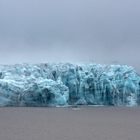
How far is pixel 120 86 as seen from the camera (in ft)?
342

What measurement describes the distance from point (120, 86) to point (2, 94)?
32215mm

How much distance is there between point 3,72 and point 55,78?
12.8m

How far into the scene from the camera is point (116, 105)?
103125mm

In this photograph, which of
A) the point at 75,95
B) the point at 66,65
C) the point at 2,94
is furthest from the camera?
the point at 66,65

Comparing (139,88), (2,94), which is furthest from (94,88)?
(2,94)

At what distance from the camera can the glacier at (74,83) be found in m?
87.5

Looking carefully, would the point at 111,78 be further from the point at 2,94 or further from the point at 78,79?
the point at 2,94

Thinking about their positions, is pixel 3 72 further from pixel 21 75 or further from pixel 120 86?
pixel 120 86

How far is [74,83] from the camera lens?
100 m

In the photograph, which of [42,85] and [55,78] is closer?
[42,85]

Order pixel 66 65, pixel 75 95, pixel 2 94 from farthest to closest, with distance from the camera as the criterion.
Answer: pixel 66 65 → pixel 75 95 → pixel 2 94

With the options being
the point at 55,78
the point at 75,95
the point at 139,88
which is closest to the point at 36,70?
the point at 55,78

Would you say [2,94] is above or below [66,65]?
below

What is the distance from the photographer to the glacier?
3445 inches
